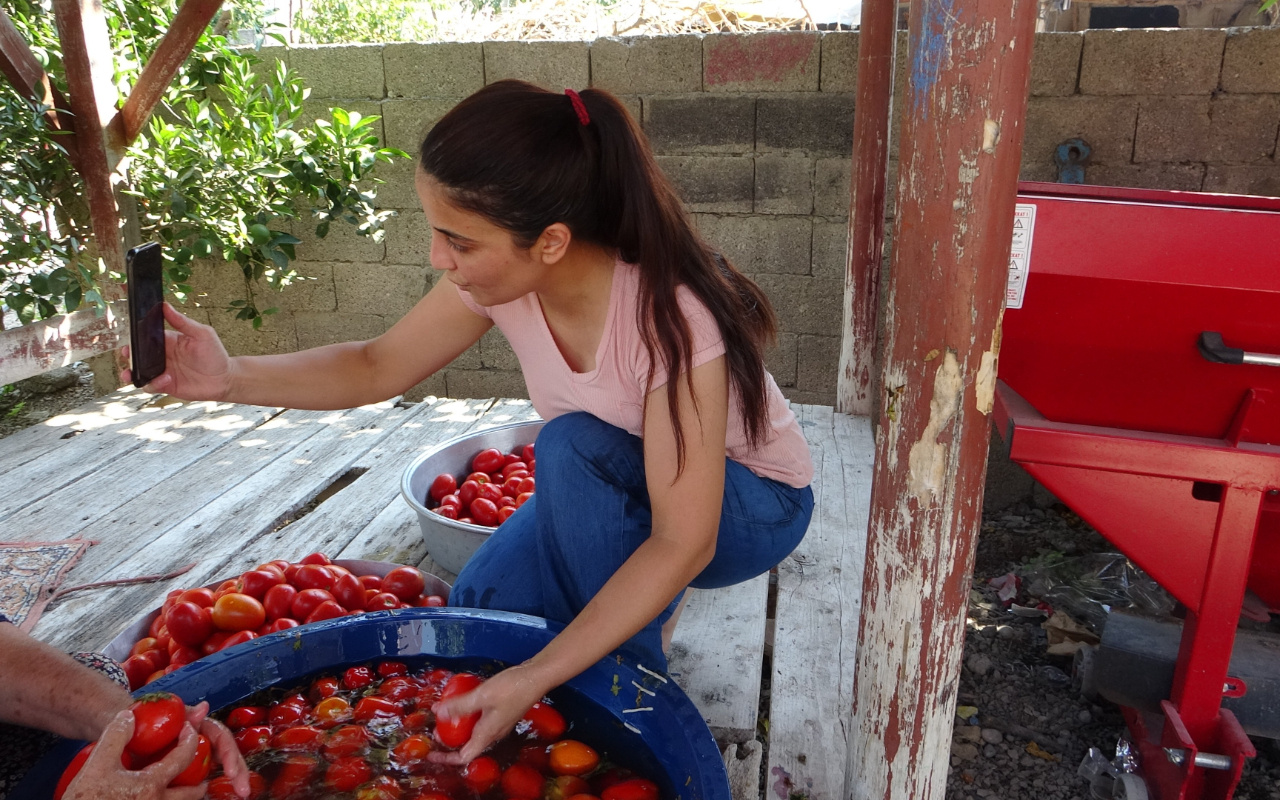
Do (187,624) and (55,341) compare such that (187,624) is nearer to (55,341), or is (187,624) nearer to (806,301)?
(55,341)

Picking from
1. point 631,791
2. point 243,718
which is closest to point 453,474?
point 243,718

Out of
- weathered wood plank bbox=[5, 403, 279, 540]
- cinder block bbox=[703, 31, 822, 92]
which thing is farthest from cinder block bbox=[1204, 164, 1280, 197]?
weathered wood plank bbox=[5, 403, 279, 540]

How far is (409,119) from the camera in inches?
170

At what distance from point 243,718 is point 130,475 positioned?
1866 mm

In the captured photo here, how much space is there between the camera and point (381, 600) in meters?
1.95

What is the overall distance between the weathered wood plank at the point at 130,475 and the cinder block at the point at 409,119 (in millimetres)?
1532

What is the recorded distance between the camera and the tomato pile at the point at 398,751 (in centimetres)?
138

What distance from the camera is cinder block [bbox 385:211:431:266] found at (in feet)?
14.6

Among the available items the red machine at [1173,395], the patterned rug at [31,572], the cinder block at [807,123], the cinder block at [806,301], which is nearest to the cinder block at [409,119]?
the cinder block at [807,123]

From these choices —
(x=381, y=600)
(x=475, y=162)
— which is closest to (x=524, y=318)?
(x=475, y=162)

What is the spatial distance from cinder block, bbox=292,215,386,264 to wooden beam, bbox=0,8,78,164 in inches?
45.9

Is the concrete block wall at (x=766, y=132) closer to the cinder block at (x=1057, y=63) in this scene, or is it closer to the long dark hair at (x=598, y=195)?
the cinder block at (x=1057, y=63)

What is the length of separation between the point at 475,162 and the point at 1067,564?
3.09 m

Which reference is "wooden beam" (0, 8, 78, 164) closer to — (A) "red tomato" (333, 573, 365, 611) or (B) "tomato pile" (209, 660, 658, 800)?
(A) "red tomato" (333, 573, 365, 611)
